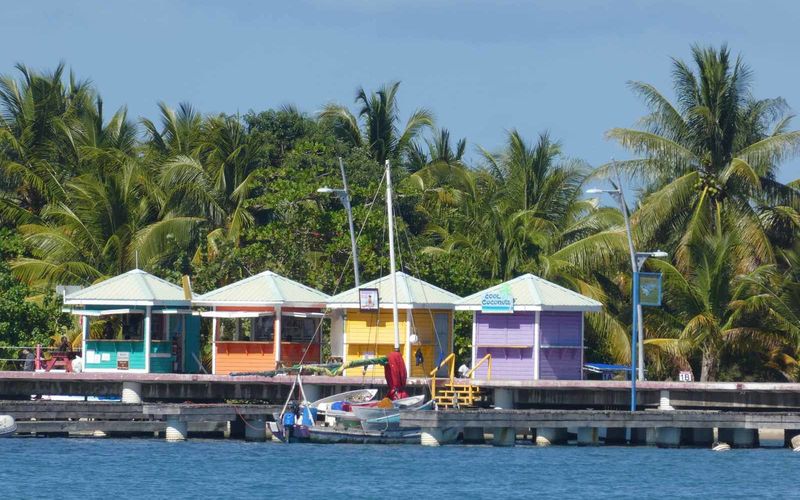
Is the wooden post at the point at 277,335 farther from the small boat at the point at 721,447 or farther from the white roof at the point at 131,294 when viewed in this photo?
the small boat at the point at 721,447

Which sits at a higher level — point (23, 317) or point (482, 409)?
point (23, 317)

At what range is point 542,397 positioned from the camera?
168ft

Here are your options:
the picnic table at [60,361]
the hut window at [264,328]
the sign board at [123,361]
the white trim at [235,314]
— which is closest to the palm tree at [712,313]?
the hut window at [264,328]

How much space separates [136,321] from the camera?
54625 mm

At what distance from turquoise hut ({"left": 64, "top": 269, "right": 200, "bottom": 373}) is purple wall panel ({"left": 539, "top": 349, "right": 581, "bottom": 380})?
11.9 metres

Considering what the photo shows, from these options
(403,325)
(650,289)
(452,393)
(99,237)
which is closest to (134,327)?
(403,325)

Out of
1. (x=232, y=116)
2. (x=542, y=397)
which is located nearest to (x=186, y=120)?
(x=232, y=116)

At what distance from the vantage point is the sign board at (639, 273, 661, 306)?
164 ft

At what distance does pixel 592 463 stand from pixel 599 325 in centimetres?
1404

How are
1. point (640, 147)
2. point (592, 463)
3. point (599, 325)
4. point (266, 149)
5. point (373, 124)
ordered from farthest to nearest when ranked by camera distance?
point (373, 124) < point (266, 149) < point (640, 147) < point (599, 325) < point (592, 463)

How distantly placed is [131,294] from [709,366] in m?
20.2

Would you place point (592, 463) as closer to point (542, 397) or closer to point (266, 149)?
point (542, 397)

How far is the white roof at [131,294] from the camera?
53.0 m

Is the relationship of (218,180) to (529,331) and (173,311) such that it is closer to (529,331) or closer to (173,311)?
(173,311)
